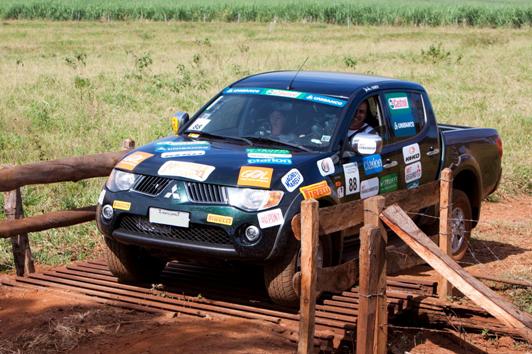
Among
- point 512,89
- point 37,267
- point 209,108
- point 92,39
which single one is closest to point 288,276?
point 209,108

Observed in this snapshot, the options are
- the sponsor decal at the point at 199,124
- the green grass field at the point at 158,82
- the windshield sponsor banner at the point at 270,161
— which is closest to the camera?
the windshield sponsor banner at the point at 270,161

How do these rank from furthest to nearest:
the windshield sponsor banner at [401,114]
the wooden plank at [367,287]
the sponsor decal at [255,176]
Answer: the windshield sponsor banner at [401,114] < the sponsor decal at [255,176] < the wooden plank at [367,287]

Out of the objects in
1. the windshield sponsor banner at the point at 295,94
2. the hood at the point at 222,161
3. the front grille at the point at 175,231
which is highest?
the windshield sponsor banner at the point at 295,94

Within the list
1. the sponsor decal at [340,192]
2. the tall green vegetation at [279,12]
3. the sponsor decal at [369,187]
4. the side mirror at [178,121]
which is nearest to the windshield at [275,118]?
the side mirror at [178,121]

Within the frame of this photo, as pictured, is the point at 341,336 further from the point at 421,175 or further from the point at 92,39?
the point at 92,39

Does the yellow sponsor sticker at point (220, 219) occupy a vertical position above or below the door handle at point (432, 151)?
below

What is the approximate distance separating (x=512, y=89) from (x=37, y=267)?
16.8 metres

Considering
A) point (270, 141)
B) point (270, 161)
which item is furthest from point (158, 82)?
point (270, 161)

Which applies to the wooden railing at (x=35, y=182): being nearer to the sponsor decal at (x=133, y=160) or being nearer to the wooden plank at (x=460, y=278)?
the sponsor decal at (x=133, y=160)

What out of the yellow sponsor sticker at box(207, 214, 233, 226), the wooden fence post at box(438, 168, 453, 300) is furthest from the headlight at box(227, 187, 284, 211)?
the wooden fence post at box(438, 168, 453, 300)

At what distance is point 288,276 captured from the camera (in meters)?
6.96

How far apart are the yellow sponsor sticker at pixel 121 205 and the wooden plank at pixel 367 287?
81.8 inches

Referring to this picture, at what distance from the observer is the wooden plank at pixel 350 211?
6.19 metres

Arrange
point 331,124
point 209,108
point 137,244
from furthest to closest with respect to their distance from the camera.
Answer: point 209,108 < point 331,124 < point 137,244
